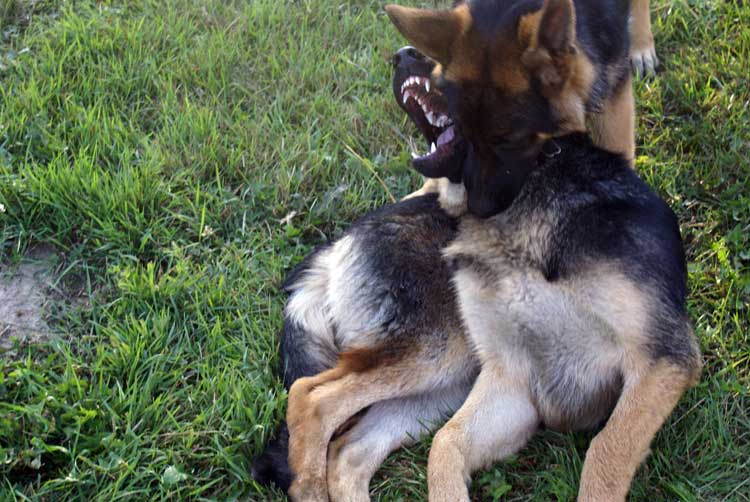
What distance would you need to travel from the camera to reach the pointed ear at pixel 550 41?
3432 millimetres

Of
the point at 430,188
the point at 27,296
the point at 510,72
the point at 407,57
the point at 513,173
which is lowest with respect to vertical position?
the point at 27,296

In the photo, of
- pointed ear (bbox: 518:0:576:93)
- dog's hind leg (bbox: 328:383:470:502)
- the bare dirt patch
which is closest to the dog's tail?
dog's hind leg (bbox: 328:383:470:502)

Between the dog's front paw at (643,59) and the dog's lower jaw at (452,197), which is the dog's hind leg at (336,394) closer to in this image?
the dog's lower jaw at (452,197)

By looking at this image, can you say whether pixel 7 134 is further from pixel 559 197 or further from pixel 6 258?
pixel 559 197

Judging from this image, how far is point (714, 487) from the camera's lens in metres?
3.39

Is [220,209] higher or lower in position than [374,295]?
lower

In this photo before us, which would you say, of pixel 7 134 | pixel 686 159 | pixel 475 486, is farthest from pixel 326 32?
pixel 475 486

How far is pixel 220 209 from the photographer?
4.69 m

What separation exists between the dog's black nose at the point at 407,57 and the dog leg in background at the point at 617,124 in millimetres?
1001

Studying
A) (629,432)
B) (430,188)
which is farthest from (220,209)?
(629,432)

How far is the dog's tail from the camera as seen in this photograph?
3.61 meters

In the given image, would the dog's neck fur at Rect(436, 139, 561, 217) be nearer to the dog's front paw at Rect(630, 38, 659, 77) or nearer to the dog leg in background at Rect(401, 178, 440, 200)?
the dog leg in background at Rect(401, 178, 440, 200)

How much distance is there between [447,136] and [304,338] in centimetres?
119

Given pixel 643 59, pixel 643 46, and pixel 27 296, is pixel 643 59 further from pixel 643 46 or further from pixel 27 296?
pixel 27 296
